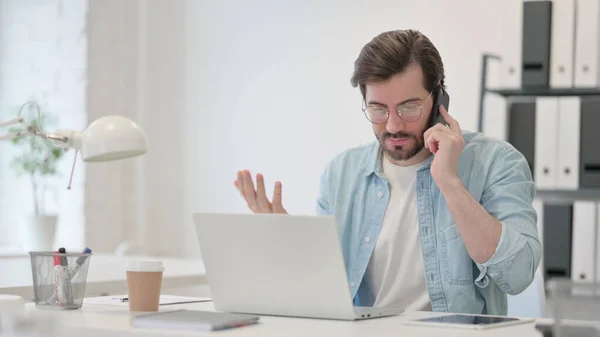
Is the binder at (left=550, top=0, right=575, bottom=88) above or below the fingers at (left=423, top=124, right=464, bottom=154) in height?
above

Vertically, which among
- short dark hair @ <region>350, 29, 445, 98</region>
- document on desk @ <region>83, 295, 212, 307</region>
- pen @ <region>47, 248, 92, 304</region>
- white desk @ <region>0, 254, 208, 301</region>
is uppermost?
short dark hair @ <region>350, 29, 445, 98</region>

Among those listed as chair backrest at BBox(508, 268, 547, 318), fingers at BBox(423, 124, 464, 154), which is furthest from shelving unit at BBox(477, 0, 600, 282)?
fingers at BBox(423, 124, 464, 154)

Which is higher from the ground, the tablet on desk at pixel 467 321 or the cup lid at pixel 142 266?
the cup lid at pixel 142 266

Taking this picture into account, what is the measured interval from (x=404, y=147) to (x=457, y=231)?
0.23 metres

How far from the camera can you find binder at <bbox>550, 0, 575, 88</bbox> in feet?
→ 10.0

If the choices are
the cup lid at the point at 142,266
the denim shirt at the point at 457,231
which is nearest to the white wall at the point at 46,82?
the denim shirt at the point at 457,231

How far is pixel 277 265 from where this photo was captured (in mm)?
1433

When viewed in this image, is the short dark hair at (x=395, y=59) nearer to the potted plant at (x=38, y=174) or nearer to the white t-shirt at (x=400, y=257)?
the white t-shirt at (x=400, y=257)

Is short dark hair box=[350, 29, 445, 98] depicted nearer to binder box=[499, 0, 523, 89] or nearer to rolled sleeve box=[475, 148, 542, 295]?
rolled sleeve box=[475, 148, 542, 295]

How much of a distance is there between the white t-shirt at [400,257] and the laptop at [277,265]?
38 cm

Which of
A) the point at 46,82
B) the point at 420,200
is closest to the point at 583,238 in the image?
the point at 420,200

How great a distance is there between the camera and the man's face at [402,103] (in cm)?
191

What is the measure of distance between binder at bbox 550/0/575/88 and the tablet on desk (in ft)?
5.97

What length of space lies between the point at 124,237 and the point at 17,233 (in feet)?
1.77
